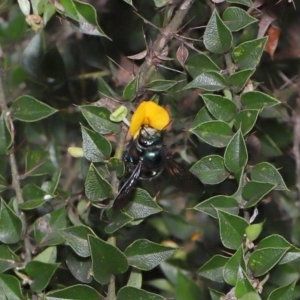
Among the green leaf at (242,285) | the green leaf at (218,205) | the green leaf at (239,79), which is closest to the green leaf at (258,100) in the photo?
the green leaf at (239,79)

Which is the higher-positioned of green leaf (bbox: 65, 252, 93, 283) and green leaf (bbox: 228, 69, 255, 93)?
green leaf (bbox: 228, 69, 255, 93)

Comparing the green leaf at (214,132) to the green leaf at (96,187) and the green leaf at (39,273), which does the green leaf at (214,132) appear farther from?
the green leaf at (39,273)

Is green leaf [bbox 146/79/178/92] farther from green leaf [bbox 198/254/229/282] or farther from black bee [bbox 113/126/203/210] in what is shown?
green leaf [bbox 198/254/229/282]

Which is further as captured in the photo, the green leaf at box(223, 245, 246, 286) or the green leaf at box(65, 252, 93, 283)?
the green leaf at box(65, 252, 93, 283)

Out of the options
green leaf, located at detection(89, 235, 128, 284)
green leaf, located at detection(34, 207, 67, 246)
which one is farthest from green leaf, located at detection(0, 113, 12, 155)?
green leaf, located at detection(89, 235, 128, 284)

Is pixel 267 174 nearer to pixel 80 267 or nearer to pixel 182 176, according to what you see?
pixel 182 176

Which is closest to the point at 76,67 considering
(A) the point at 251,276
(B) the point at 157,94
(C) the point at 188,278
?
(B) the point at 157,94

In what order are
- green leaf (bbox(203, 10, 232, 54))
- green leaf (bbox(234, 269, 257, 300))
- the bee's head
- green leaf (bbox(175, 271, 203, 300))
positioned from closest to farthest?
1. green leaf (bbox(234, 269, 257, 300))
2. green leaf (bbox(203, 10, 232, 54))
3. the bee's head
4. green leaf (bbox(175, 271, 203, 300))
